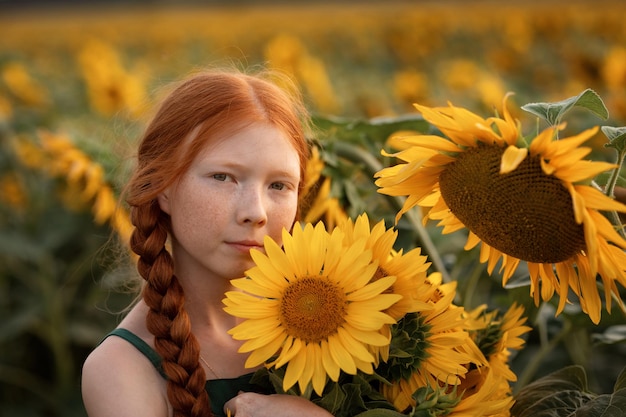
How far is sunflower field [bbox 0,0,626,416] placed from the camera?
0.96 m

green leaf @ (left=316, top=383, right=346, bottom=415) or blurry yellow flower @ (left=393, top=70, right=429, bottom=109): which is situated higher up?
green leaf @ (left=316, top=383, right=346, bottom=415)

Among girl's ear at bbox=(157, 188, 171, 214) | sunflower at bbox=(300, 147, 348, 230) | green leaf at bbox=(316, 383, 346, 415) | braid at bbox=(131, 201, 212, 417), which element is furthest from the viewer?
sunflower at bbox=(300, 147, 348, 230)

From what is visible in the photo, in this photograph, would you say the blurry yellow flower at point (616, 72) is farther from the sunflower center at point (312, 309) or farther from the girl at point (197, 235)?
the sunflower center at point (312, 309)

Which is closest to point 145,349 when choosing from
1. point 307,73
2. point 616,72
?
point 616,72

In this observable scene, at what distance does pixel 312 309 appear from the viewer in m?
0.99

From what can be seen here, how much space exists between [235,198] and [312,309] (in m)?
0.23

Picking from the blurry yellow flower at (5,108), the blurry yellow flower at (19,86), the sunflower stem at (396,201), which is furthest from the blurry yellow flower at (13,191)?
the sunflower stem at (396,201)

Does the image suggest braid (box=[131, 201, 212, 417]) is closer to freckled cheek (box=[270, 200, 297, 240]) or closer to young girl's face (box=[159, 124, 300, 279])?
young girl's face (box=[159, 124, 300, 279])

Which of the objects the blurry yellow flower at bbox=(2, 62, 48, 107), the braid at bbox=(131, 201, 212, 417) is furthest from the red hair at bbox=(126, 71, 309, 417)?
the blurry yellow flower at bbox=(2, 62, 48, 107)

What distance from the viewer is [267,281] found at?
1008 mm

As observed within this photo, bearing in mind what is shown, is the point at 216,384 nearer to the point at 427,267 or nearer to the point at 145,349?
the point at 145,349

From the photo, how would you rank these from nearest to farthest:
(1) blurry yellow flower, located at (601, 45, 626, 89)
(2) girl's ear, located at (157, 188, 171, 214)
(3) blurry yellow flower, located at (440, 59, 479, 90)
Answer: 1. (2) girl's ear, located at (157, 188, 171, 214)
2. (1) blurry yellow flower, located at (601, 45, 626, 89)
3. (3) blurry yellow flower, located at (440, 59, 479, 90)

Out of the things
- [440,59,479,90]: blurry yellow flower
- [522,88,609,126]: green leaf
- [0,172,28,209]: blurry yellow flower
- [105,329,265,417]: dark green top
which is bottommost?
[440,59,479,90]: blurry yellow flower

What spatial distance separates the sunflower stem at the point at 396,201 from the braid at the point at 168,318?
0.38 m
